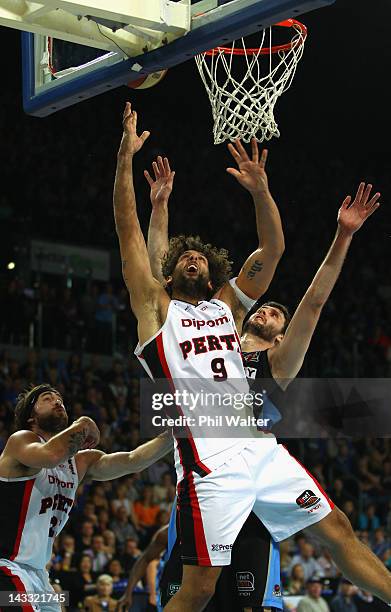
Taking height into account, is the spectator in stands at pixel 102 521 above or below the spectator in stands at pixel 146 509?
below

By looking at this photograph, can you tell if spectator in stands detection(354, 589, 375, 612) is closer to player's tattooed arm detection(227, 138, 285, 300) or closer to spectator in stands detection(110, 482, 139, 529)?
spectator in stands detection(110, 482, 139, 529)

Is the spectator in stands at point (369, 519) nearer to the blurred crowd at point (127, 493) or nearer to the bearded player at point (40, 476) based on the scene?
the blurred crowd at point (127, 493)

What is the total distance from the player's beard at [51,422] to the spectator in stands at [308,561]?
19.5 feet

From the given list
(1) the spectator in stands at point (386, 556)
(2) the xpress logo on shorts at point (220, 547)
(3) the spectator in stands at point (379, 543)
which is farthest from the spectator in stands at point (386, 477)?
(2) the xpress logo on shorts at point (220, 547)

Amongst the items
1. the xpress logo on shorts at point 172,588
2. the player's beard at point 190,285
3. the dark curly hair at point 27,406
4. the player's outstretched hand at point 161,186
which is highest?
the player's outstretched hand at point 161,186

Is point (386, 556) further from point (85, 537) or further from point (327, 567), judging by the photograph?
point (85, 537)

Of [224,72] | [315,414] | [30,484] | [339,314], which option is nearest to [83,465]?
[30,484]

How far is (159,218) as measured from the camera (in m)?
5.80

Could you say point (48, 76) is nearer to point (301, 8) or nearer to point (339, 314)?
point (301, 8)

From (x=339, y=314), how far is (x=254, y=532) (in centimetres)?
1227

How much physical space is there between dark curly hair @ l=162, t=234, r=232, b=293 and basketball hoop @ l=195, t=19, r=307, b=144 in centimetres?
87

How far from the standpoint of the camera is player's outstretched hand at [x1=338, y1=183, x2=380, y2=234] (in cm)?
532

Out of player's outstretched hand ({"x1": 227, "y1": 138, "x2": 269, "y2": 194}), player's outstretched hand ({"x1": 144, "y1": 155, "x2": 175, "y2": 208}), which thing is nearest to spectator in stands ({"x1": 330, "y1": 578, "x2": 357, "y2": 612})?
player's outstretched hand ({"x1": 144, "y1": 155, "x2": 175, "y2": 208})

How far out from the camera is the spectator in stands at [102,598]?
28.8 feet
